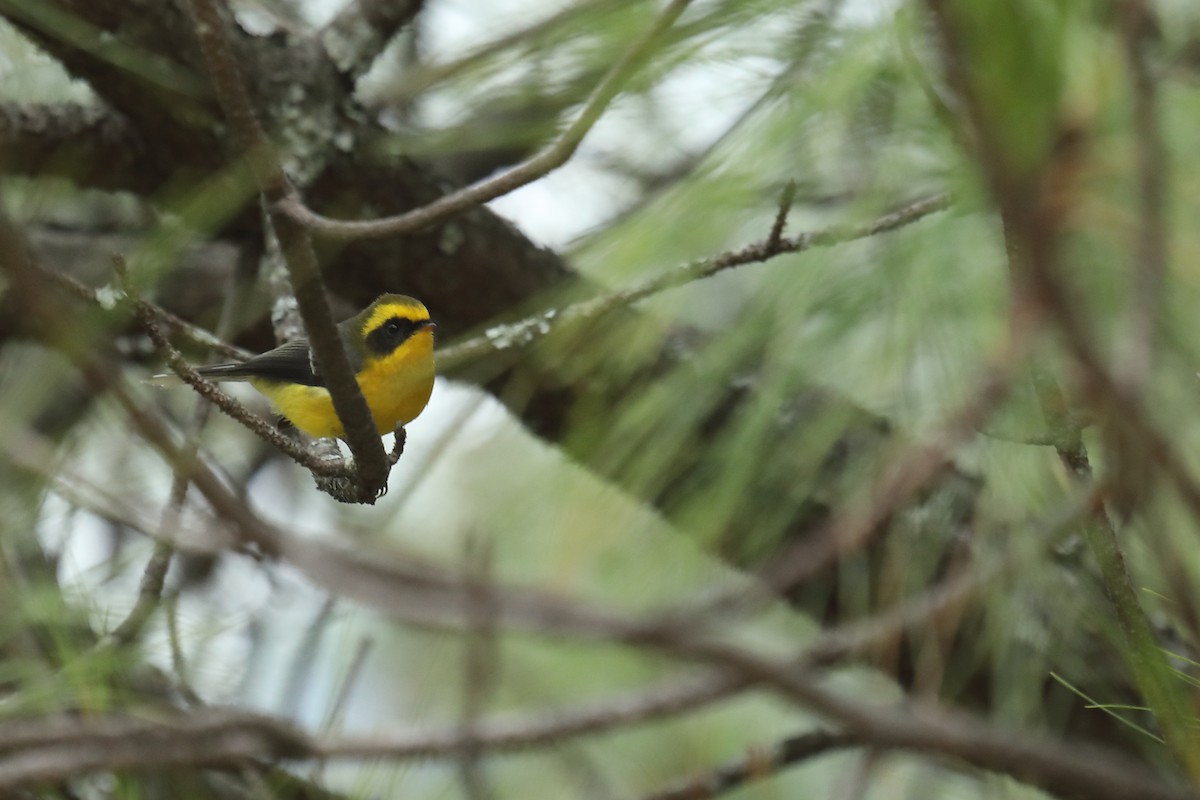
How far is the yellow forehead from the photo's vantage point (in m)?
2.58

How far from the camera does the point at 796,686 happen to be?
2.19 ft

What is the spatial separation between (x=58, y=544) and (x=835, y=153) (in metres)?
1.84

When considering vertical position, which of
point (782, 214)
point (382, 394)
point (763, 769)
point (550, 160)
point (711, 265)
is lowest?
point (763, 769)

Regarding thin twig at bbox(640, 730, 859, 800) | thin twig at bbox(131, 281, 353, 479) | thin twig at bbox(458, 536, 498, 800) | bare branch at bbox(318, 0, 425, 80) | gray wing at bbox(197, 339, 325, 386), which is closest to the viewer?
thin twig at bbox(458, 536, 498, 800)

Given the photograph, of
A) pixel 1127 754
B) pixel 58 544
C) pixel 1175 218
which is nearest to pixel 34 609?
pixel 58 544

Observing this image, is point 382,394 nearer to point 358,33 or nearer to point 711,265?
point 358,33

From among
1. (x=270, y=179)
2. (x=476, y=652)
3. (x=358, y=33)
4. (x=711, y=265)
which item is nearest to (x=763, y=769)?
(x=711, y=265)

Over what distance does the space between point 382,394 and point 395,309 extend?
0.19 m

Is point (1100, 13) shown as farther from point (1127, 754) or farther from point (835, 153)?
point (1127, 754)

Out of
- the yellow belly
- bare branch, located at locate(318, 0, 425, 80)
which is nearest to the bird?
the yellow belly

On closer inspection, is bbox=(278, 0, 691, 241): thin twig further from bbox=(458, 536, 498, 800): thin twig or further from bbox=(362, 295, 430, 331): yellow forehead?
bbox=(362, 295, 430, 331): yellow forehead

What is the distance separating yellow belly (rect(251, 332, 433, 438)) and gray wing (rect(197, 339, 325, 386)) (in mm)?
49

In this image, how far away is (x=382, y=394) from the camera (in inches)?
104

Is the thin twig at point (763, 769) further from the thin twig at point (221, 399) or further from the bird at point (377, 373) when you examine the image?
the bird at point (377, 373)
